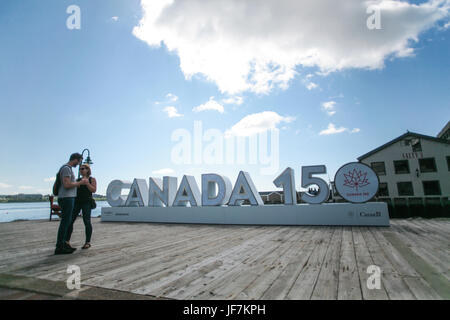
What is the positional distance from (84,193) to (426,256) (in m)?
7.48

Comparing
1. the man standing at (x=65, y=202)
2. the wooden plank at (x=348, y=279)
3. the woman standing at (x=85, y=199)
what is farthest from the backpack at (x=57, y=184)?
the wooden plank at (x=348, y=279)

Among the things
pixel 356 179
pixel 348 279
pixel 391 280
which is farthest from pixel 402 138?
pixel 348 279

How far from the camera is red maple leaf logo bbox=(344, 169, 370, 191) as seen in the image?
9086 millimetres

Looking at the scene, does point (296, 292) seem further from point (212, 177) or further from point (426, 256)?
point (212, 177)

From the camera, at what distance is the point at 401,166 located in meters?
27.6

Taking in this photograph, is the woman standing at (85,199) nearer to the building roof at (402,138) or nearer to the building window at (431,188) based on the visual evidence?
the building roof at (402,138)

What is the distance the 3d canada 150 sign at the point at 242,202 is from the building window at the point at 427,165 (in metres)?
24.9

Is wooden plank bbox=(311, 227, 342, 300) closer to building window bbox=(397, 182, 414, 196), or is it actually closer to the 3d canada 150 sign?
the 3d canada 150 sign

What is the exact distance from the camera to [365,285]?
2.59m

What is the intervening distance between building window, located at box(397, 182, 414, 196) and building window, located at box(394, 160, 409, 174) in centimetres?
155

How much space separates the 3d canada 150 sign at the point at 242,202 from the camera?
9.01m

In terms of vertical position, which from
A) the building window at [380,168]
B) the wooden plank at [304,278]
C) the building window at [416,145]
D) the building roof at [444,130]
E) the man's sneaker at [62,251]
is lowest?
the man's sneaker at [62,251]
